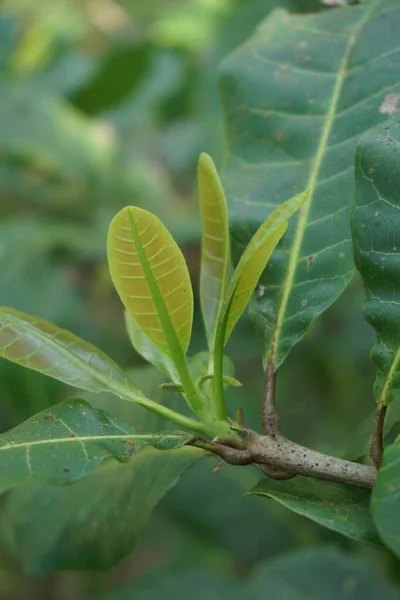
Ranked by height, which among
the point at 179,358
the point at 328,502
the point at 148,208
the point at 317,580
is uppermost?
the point at 179,358

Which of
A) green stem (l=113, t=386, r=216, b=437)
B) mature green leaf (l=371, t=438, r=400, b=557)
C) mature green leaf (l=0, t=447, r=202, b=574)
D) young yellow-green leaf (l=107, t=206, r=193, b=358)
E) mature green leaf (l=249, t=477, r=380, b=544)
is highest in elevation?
young yellow-green leaf (l=107, t=206, r=193, b=358)

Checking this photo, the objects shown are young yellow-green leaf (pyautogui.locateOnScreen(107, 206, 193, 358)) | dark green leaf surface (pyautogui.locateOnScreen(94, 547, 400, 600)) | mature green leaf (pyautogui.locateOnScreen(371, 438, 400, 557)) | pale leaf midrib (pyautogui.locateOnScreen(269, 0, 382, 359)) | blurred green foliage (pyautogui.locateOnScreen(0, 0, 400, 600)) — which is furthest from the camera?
blurred green foliage (pyautogui.locateOnScreen(0, 0, 400, 600))

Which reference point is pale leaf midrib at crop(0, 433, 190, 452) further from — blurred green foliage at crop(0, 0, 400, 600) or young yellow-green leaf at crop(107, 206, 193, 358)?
blurred green foliage at crop(0, 0, 400, 600)

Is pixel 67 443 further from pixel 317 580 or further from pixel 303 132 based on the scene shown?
pixel 317 580

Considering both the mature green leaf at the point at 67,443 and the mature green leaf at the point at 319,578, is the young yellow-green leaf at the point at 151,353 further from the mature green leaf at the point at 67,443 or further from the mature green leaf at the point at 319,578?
the mature green leaf at the point at 319,578

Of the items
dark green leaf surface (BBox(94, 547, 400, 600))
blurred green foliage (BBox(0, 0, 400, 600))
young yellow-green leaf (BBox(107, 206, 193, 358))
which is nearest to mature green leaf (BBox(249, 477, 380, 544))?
young yellow-green leaf (BBox(107, 206, 193, 358))

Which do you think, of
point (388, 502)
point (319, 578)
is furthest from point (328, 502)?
point (319, 578)

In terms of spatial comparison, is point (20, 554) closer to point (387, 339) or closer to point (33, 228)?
point (387, 339)

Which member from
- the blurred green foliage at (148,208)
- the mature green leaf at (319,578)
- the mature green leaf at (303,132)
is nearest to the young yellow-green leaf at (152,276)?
the mature green leaf at (303,132)
